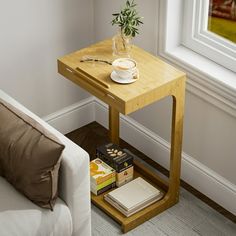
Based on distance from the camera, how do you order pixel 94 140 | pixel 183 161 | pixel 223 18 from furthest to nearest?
pixel 94 140
pixel 183 161
pixel 223 18

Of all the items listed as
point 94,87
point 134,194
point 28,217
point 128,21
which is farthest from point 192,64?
point 28,217

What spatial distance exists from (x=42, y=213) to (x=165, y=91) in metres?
0.76

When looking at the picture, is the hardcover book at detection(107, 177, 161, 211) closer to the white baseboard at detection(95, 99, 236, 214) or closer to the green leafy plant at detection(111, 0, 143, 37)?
the white baseboard at detection(95, 99, 236, 214)

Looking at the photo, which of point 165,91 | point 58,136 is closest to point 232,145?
point 165,91

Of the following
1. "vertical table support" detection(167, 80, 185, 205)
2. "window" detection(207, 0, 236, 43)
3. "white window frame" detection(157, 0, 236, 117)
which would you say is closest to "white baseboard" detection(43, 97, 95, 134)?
"white window frame" detection(157, 0, 236, 117)

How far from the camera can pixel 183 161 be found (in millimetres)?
3400

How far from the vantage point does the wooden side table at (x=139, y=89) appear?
9.40 ft

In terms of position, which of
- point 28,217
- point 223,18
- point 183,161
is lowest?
point 183,161

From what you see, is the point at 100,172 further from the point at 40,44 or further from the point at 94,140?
the point at 40,44

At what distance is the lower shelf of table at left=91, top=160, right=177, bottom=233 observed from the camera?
3.14 meters

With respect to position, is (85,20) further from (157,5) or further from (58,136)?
(58,136)

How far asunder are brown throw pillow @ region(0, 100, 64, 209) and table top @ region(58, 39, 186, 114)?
1.23 ft

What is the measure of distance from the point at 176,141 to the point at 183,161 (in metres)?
0.32

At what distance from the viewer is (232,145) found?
3125 millimetres
